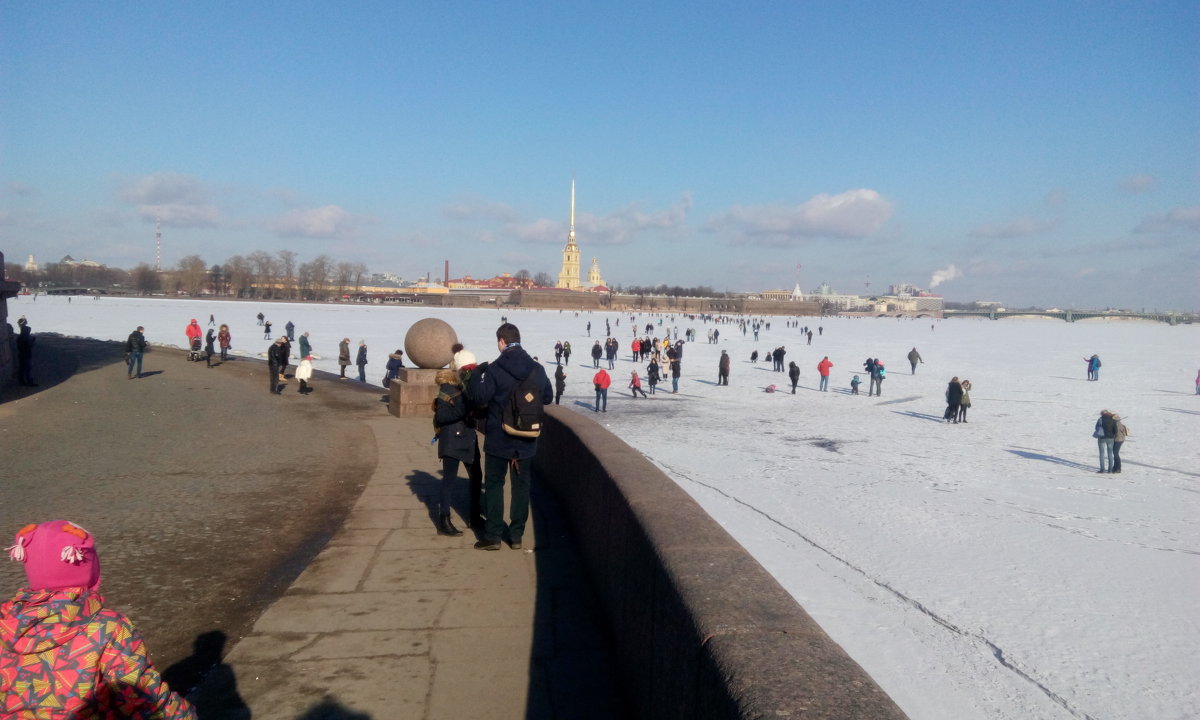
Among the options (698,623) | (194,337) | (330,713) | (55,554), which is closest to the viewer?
(55,554)

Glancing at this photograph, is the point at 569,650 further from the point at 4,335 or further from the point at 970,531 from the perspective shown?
the point at 4,335

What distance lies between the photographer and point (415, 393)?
10820mm

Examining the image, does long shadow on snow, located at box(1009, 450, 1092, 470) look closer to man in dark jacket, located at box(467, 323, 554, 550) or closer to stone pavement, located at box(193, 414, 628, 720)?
stone pavement, located at box(193, 414, 628, 720)

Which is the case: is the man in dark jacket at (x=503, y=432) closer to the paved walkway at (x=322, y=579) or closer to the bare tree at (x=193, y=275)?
the paved walkway at (x=322, y=579)

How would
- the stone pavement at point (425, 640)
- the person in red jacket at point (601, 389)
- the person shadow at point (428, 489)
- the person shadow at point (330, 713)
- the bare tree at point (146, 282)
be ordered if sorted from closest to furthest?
the person shadow at point (330, 713), the stone pavement at point (425, 640), the person shadow at point (428, 489), the person in red jacket at point (601, 389), the bare tree at point (146, 282)

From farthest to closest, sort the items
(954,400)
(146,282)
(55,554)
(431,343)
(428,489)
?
(146,282)
(954,400)
(431,343)
(428,489)
(55,554)

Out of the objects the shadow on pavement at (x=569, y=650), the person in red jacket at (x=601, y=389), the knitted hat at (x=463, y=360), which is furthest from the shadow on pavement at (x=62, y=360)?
the shadow on pavement at (x=569, y=650)

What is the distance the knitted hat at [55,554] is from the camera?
1.85m

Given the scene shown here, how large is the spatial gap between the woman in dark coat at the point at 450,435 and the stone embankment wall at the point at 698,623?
3.89 feet

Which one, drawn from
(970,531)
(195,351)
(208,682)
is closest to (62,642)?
(208,682)

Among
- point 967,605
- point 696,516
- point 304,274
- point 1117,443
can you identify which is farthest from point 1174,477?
point 304,274

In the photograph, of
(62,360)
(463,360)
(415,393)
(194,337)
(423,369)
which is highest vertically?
(463,360)

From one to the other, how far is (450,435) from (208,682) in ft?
7.10

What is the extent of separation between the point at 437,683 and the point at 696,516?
120cm
